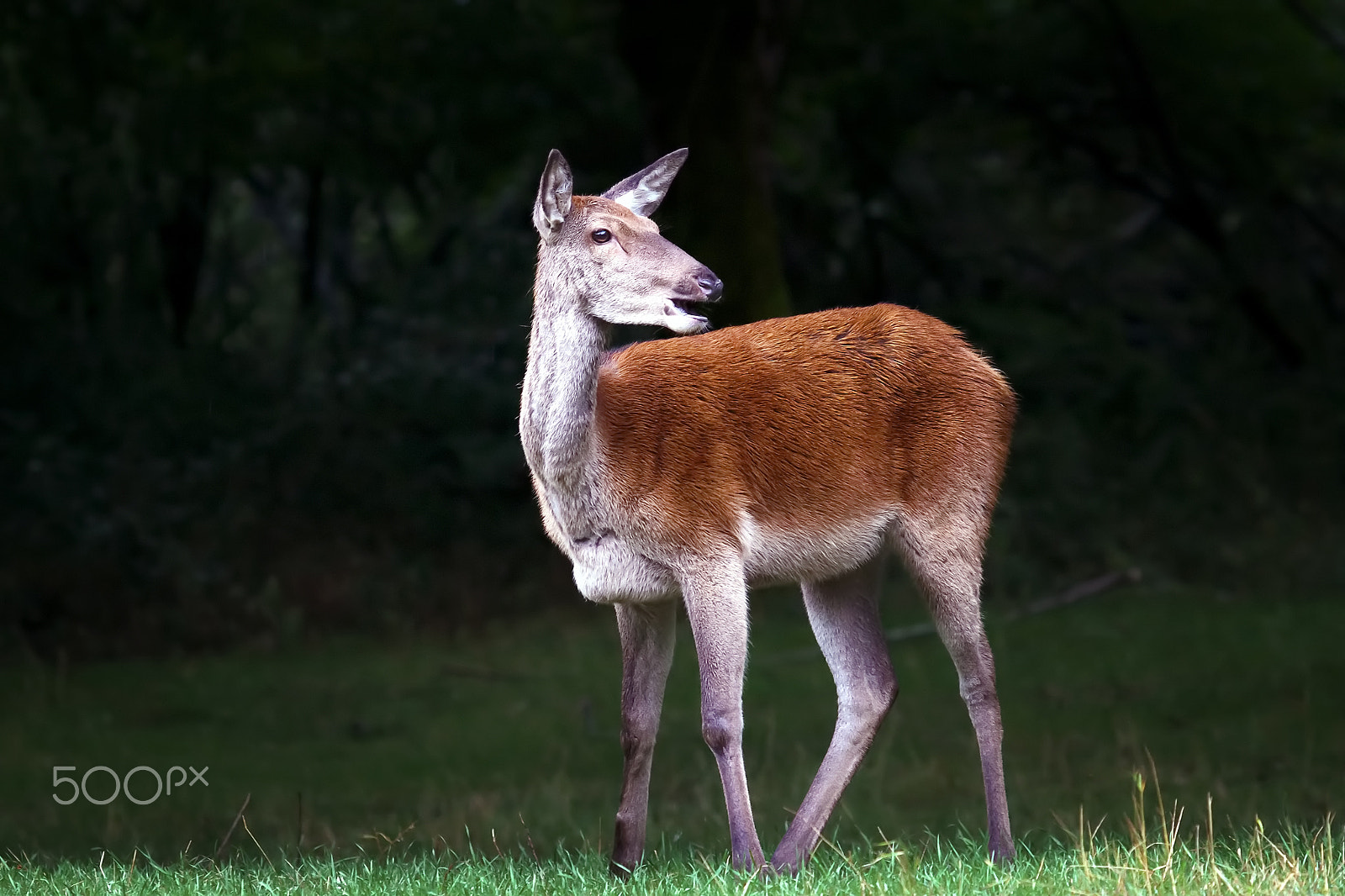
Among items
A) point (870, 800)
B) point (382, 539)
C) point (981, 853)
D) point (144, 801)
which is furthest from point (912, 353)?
point (382, 539)

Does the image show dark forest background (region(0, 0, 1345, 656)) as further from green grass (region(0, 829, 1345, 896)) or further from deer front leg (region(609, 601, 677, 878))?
green grass (region(0, 829, 1345, 896))

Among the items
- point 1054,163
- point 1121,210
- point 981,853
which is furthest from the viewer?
point 1121,210

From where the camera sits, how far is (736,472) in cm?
569

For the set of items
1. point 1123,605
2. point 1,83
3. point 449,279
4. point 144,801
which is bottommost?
point 1123,605

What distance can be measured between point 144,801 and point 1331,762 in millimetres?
5505

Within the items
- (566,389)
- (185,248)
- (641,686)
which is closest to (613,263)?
(566,389)

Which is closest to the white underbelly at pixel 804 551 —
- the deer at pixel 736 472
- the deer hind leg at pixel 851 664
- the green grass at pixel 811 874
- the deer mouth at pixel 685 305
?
the deer at pixel 736 472

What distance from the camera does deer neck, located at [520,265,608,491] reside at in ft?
17.9

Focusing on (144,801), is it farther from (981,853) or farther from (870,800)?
(981,853)

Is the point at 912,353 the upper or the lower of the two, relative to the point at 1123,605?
upper

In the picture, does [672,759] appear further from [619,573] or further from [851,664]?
[619,573]

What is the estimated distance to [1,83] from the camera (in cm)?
1205

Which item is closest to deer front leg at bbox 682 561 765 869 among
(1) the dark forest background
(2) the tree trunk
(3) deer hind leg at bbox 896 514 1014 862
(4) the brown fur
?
(4) the brown fur

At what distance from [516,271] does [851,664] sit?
718cm
